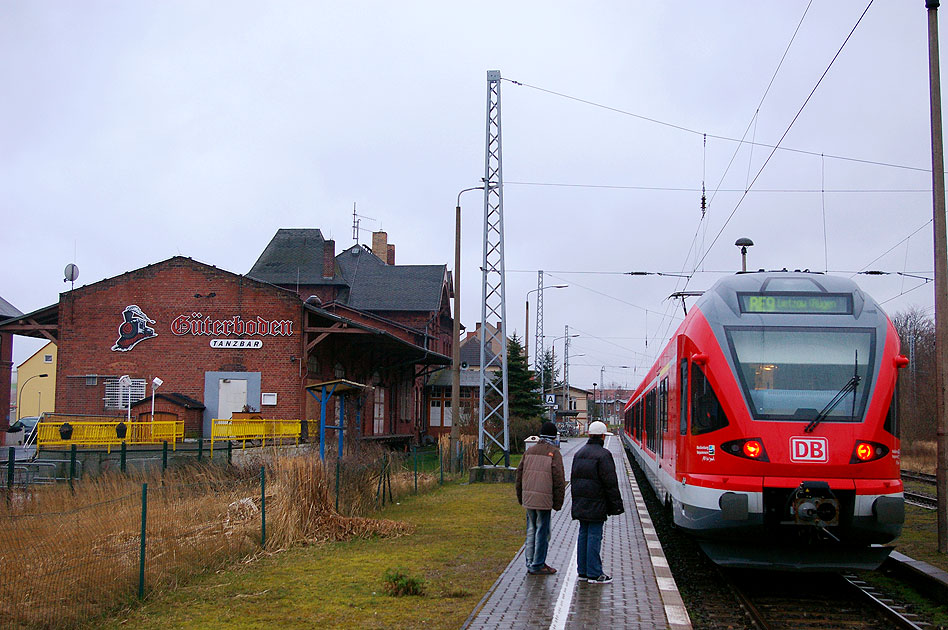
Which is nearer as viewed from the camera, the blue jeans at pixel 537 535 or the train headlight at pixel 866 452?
the train headlight at pixel 866 452

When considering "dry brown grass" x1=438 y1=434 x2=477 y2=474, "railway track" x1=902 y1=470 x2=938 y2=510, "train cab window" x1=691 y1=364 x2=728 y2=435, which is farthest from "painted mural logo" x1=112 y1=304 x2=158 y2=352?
"train cab window" x1=691 y1=364 x2=728 y2=435

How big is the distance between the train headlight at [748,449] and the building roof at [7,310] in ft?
124

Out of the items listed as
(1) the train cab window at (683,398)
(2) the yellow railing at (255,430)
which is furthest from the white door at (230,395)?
(1) the train cab window at (683,398)

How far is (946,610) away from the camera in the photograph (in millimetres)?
8695

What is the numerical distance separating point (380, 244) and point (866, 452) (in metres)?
61.8

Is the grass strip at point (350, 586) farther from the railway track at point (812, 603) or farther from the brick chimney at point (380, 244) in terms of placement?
the brick chimney at point (380, 244)

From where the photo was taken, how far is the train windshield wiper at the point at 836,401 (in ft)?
28.5

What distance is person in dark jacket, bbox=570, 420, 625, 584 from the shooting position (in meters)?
9.30

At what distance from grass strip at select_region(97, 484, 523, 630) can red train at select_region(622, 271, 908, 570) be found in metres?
2.76

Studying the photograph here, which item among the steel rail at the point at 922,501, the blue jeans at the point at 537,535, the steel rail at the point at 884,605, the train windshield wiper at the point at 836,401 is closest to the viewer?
the steel rail at the point at 884,605

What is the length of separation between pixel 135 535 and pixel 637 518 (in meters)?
9.52

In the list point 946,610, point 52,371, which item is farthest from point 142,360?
point 52,371

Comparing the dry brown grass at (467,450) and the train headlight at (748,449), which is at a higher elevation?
the train headlight at (748,449)

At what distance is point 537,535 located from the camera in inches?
389
